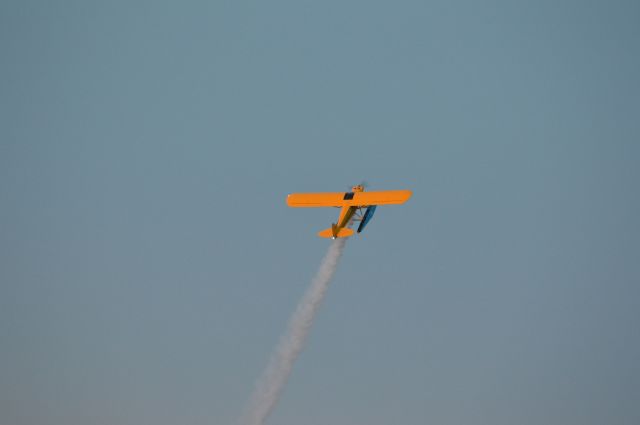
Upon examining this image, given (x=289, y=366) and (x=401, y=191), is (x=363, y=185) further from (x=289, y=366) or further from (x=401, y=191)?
(x=289, y=366)

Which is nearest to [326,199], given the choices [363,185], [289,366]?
[363,185]

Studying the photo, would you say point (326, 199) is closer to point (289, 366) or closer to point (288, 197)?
point (288, 197)

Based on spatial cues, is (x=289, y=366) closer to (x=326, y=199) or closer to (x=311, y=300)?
(x=311, y=300)

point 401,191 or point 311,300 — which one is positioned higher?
point 401,191

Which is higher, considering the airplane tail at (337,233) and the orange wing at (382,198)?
the orange wing at (382,198)

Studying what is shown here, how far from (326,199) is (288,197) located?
2391 millimetres

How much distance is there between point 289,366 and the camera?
87750mm

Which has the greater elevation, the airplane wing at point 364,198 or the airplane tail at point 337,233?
the airplane wing at point 364,198

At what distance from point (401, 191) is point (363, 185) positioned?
2730 millimetres

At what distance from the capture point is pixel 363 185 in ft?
293

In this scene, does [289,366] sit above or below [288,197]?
below

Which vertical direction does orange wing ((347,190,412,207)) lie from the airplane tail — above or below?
above

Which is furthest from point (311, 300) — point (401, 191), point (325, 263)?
point (401, 191)

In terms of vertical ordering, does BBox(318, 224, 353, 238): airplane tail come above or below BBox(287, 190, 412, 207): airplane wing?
below
